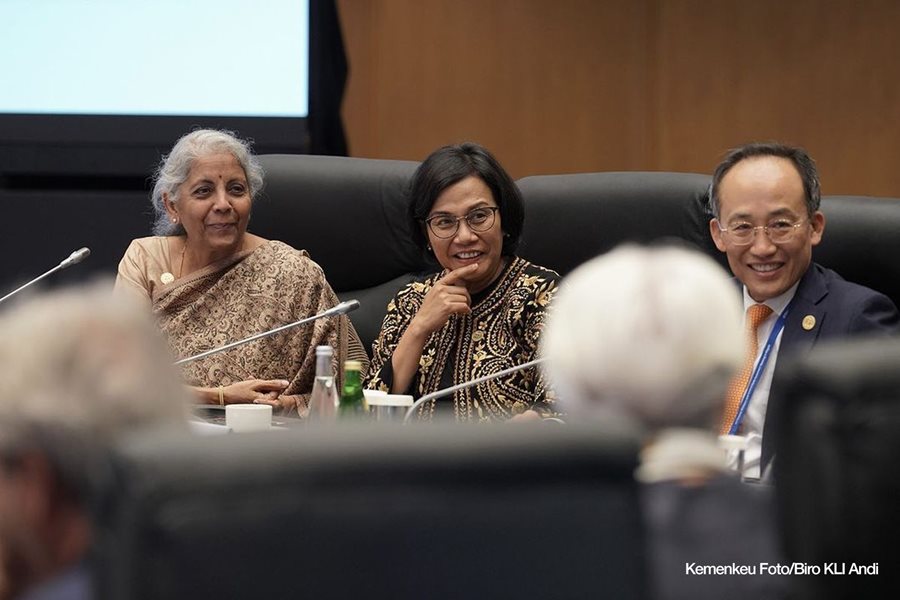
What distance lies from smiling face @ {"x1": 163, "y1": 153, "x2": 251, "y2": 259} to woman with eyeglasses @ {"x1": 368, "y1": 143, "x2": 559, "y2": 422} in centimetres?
49

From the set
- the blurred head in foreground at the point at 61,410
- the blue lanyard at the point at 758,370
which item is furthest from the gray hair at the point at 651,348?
the blue lanyard at the point at 758,370

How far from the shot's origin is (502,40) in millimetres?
4902

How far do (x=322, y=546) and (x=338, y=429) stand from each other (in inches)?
2.6

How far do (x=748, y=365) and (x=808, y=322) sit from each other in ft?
0.62

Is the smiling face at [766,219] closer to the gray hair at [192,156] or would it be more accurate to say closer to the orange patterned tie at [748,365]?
the orange patterned tie at [748,365]

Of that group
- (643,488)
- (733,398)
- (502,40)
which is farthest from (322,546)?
(502,40)

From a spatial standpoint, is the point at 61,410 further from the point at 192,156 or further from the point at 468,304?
the point at 192,156

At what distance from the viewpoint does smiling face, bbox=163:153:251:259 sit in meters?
3.01

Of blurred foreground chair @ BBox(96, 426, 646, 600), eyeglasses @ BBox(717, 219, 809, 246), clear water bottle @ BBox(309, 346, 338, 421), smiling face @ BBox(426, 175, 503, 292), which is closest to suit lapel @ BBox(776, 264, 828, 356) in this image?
eyeglasses @ BBox(717, 219, 809, 246)

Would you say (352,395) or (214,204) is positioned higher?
(214,204)

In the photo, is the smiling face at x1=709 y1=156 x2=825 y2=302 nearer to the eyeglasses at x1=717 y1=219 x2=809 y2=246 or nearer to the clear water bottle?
the eyeglasses at x1=717 y1=219 x2=809 y2=246

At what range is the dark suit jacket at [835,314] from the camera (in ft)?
7.29

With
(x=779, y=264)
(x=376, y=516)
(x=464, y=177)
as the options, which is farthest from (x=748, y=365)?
(x=376, y=516)

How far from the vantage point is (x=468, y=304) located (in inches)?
105
